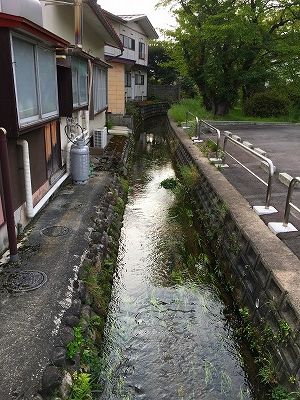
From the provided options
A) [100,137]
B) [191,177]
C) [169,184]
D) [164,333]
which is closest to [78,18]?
[100,137]

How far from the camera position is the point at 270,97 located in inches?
930

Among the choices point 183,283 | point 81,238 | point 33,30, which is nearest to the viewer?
point 33,30

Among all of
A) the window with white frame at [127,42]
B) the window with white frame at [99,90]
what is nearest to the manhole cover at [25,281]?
the window with white frame at [99,90]

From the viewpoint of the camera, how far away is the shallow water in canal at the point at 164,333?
4543 mm

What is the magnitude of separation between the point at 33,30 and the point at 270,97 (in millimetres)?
21879

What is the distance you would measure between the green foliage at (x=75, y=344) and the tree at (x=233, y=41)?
64.8ft

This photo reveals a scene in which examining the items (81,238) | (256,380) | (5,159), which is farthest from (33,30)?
(256,380)

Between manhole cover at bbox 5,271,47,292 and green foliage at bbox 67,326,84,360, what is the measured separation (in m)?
1.04

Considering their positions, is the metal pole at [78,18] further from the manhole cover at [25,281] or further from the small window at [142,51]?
the small window at [142,51]

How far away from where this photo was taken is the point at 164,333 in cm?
551

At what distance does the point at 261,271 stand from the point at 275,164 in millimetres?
7014

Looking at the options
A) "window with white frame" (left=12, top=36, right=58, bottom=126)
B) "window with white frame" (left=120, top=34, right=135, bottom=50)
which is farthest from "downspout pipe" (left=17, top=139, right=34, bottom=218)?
"window with white frame" (left=120, top=34, right=135, bottom=50)

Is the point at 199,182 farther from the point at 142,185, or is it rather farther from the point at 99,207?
the point at 99,207

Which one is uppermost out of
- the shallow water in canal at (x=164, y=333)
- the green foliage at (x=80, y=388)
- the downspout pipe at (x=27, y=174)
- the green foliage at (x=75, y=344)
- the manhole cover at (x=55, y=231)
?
the downspout pipe at (x=27, y=174)
